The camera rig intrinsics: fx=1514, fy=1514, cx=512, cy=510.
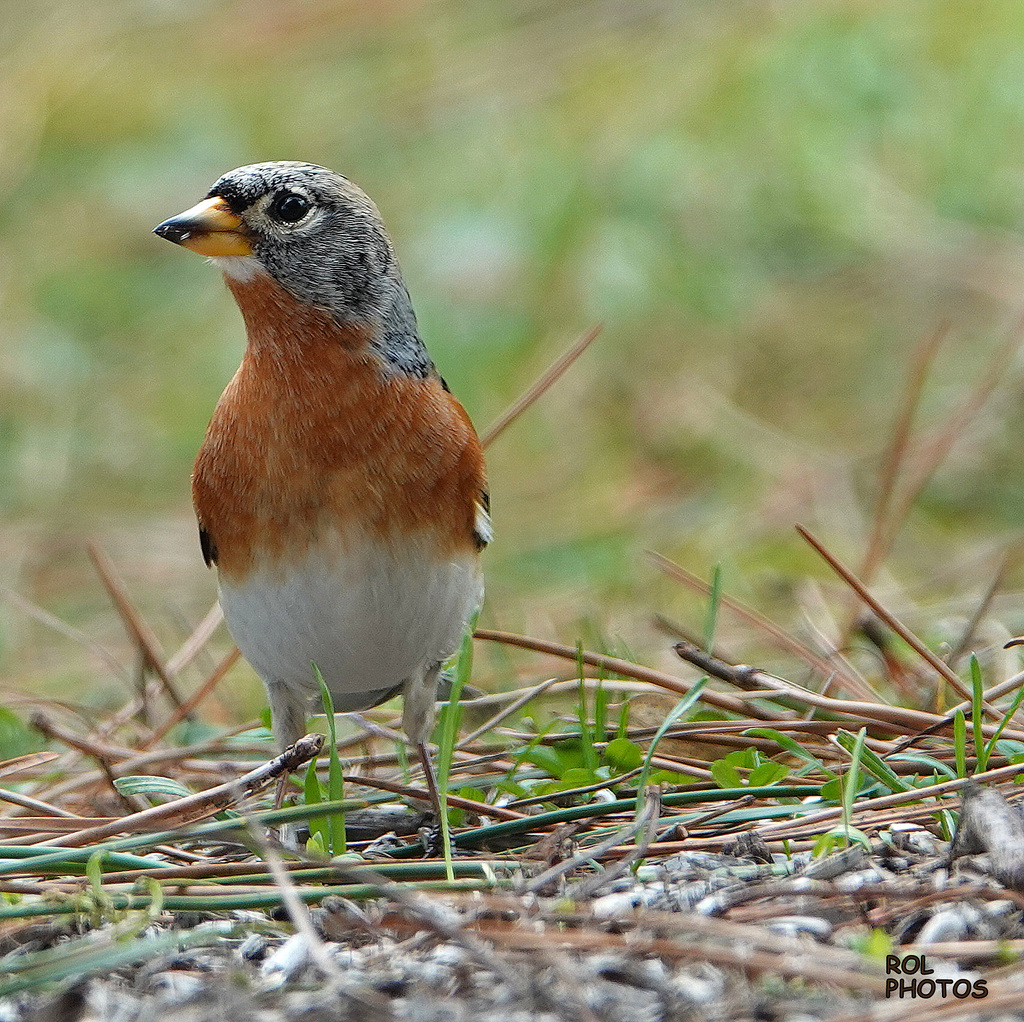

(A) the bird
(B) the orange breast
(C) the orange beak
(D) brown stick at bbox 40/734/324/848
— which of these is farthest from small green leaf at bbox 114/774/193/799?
(C) the orange beak

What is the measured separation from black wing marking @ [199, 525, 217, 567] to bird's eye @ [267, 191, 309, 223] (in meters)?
0.80

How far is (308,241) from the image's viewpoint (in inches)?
150

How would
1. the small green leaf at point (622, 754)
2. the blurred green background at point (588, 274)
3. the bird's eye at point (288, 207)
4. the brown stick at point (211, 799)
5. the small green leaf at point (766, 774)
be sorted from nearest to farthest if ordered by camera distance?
1. the brown stick at point (211, 799)
2. the small green leaf at point (766, 774)
3. the small green leaf at point (622, 754)
4. the bird's eye at point (288, 207)
5. the blurred green background at point (588, 274)

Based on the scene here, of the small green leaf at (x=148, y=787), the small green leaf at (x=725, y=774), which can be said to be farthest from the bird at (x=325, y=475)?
the small green leaf at (x=725, y=774)

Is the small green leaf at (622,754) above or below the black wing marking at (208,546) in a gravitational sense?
below

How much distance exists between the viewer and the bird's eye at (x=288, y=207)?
12.5ft

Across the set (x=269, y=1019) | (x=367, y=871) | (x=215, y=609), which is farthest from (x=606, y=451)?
(x=269, y=1019)

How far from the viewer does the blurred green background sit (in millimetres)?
6688

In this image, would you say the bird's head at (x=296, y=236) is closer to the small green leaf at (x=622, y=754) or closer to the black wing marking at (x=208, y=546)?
the black wing marking at (x=208, y=546)

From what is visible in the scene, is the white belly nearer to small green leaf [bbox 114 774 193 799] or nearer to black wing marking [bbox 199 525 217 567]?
black wing marking [bbox 199 525 217 567]

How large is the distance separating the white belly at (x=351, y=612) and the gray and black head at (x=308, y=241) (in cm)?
55

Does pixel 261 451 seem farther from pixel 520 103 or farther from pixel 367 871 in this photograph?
pixel 520 103

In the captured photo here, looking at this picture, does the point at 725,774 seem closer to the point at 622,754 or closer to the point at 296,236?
the point at 622,754

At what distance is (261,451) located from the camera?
354cm
